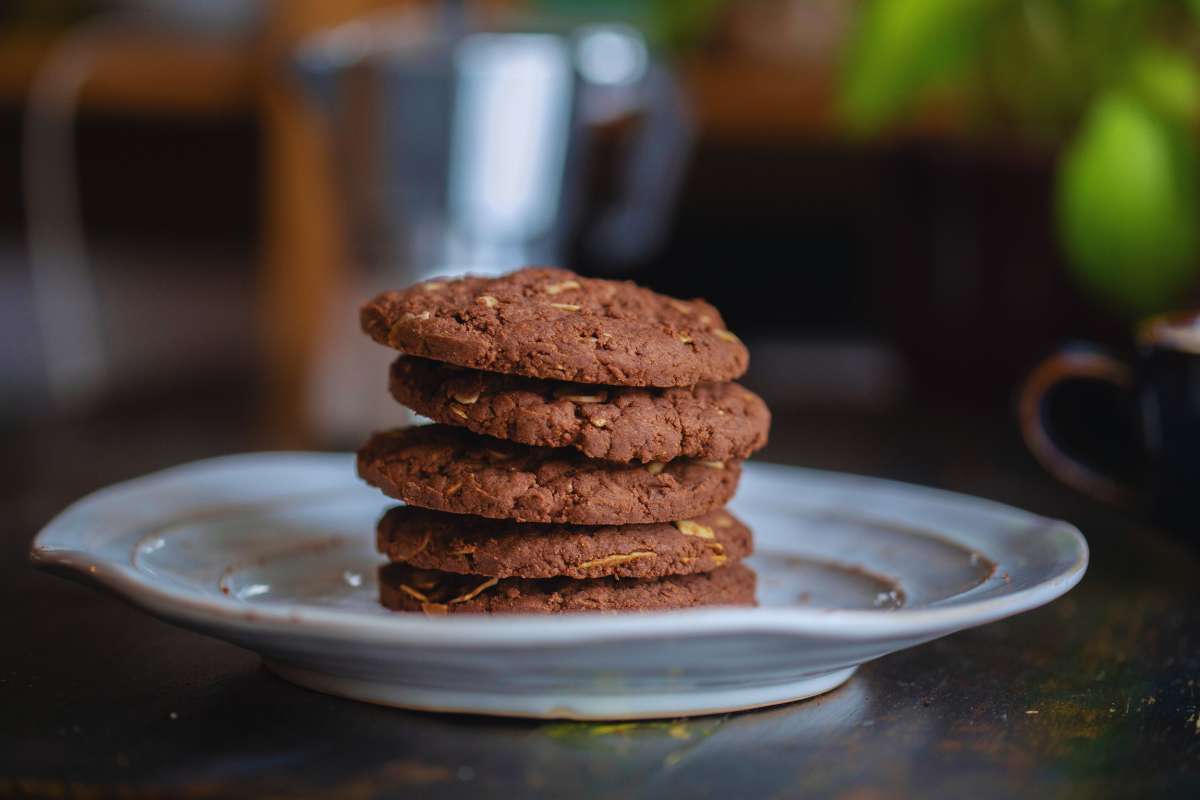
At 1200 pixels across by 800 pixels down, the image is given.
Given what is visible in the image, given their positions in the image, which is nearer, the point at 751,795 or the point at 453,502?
the point at 751,795

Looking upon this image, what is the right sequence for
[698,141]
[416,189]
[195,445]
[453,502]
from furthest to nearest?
[698,141] < [416,189] < [195,445] < [453,502]

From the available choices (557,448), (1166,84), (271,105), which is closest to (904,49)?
(1166,84)

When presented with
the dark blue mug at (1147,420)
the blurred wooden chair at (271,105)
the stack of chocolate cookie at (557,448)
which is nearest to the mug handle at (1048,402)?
the dark blue mug at (1147,420)

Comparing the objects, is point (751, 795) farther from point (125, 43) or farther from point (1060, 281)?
point (125, 43)

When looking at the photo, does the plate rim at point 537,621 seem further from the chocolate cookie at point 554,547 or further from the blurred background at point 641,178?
the blurred background at point 641,178

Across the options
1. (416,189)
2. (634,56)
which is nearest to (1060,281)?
(634,56)
